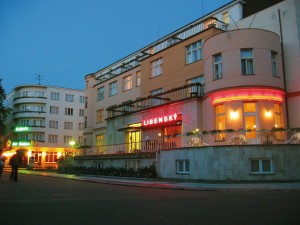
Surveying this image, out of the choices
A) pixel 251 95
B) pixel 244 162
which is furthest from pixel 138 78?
pixel 244 162

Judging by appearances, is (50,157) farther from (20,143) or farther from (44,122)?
(44,122)

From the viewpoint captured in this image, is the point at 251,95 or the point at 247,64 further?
the point at 247,64

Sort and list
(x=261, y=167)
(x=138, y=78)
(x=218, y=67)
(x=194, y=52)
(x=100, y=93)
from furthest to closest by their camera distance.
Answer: (x=100, y=93) → (x=138, y=78) → (x=194, y=52) → (x=218, y=67) → (x=261, y=167)

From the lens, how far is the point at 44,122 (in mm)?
75062

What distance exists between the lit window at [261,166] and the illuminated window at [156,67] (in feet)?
50.6

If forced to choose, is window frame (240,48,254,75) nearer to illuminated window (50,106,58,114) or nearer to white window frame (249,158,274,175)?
white window frame (249,158,274,175)

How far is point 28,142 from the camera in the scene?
70.9 meters

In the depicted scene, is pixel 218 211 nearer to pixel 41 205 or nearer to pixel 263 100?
pixel 41 205

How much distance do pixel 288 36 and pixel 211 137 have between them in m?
9.88

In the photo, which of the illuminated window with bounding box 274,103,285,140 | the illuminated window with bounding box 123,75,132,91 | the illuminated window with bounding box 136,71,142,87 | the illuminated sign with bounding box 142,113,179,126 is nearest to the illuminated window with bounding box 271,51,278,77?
the illuminated window with bounding box 274,103,285,140

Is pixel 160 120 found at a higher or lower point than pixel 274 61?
lower

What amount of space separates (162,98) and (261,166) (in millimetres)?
12051

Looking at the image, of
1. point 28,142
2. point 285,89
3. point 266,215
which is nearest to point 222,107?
point 285,89

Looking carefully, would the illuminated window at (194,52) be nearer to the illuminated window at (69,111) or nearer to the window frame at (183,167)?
the window frame at (183,167)
